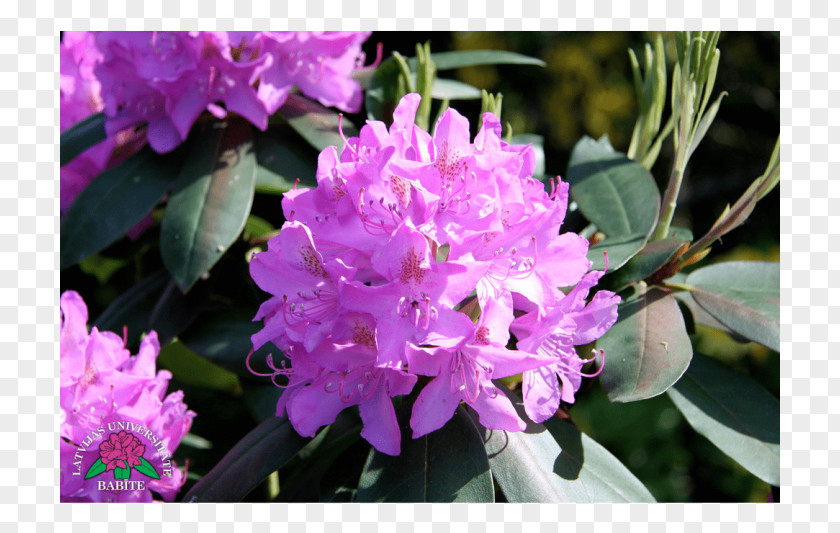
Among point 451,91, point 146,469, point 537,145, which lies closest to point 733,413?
point 537,145

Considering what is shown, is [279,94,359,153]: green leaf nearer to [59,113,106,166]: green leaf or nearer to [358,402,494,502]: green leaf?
[59,113,106,166]: green leaf

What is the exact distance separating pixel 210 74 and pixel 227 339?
0.40 metres

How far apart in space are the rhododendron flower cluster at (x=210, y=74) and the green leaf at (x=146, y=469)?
1.60 feet

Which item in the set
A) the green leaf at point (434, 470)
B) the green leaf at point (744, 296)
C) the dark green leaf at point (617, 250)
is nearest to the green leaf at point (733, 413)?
the green leaf at point (744, 296)

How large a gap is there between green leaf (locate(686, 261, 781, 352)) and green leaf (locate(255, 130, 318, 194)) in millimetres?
606

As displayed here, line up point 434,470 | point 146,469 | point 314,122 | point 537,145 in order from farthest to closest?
point 537,145
point 314,122
point 146,469
point 434,470

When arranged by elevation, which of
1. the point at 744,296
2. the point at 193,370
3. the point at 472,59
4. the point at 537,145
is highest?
the point at 472,59

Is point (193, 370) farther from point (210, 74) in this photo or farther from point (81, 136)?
point (210, 74)

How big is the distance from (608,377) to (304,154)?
616 mm

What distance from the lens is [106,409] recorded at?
911 millimetres

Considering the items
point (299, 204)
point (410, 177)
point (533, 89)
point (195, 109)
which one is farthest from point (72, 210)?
point (533, 89)

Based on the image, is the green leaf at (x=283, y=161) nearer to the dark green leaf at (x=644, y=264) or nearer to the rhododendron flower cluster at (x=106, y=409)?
the rhododendron flower cluster at (x=106, y=409)

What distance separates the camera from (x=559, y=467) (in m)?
0.84

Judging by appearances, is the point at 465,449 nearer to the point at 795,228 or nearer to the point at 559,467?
the point at 559,467
